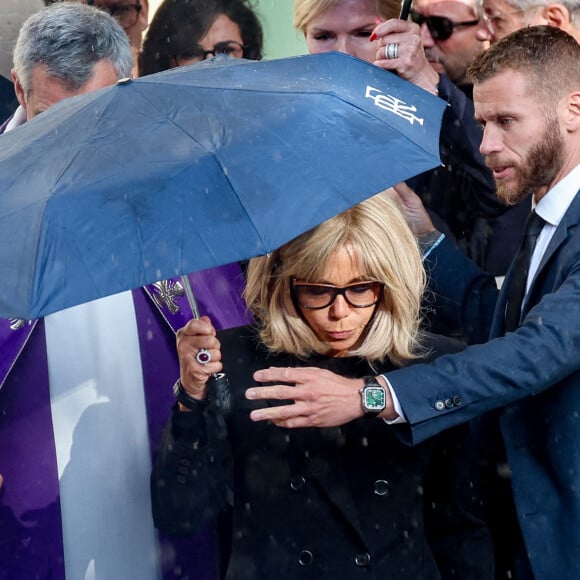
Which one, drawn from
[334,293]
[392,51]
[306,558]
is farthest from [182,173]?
[392,51]

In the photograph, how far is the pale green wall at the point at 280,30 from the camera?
677 centimetres

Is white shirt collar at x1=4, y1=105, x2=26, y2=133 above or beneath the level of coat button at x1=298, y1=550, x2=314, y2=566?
above

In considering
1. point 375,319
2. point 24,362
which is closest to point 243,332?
point 375,319

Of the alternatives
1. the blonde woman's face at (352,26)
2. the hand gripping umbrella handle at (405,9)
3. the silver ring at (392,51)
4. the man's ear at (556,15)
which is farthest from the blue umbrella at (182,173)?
the blonde woman's face at (352,26)

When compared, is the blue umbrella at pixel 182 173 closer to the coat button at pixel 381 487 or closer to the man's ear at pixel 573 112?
the man's ear at pixel 573 112

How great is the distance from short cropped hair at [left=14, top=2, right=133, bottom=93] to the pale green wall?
2.30 metres

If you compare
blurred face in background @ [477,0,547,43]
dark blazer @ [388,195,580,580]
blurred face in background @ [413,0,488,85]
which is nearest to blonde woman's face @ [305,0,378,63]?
blurred face in background @ [413,0,488,85]

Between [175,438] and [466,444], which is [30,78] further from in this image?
[466,444]

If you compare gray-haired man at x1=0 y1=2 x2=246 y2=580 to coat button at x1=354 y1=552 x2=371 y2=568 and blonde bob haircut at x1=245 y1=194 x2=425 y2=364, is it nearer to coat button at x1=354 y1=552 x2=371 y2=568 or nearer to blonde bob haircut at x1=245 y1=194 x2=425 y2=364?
blonde bob haircut at x1=245 y1=194 x2=425 y2=364

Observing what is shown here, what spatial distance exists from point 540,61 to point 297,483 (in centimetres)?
141

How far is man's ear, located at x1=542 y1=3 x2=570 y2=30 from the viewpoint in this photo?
4312 millimetres

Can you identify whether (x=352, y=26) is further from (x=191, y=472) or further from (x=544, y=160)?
(x=191, y=472)

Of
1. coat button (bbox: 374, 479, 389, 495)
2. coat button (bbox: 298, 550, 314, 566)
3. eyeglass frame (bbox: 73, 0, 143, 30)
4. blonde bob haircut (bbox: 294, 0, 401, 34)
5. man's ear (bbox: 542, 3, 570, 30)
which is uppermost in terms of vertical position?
man's ear (bbox: 542, 3, 570, 30)

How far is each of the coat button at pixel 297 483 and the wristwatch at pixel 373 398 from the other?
0.35 m
